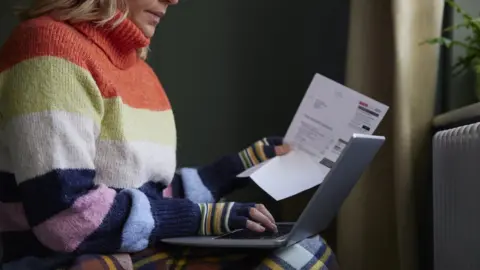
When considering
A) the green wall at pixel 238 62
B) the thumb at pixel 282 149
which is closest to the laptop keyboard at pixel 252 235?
the thumb at pixel 282 149

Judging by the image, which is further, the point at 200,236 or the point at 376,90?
the point at 376,90

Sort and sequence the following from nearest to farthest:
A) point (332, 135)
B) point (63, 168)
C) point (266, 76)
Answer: point (63, 168) < point (332, 135) < point (266, 76)

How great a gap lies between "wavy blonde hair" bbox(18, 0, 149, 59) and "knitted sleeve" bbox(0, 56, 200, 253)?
0.40 ft

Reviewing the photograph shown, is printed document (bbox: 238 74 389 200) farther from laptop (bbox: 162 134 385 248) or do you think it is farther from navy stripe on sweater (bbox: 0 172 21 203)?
navy stripe on sweater (bbox: 0 172 21 203)

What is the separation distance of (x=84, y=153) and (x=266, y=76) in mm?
892

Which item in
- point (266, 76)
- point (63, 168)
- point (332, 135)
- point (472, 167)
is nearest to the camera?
point (63, 168)

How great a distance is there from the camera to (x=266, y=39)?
5.90 ft

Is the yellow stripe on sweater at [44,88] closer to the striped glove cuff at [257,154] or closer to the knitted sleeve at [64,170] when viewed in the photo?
the knitted sleeve at [64,170]

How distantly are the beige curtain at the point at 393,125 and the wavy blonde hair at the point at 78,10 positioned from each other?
63 cm

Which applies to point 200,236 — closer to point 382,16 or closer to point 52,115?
point 52,115

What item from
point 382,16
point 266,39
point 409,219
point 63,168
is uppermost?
point 382,16

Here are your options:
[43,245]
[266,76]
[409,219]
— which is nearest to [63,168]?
[43,245]

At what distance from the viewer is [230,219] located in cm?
107

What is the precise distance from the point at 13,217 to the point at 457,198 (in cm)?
80
